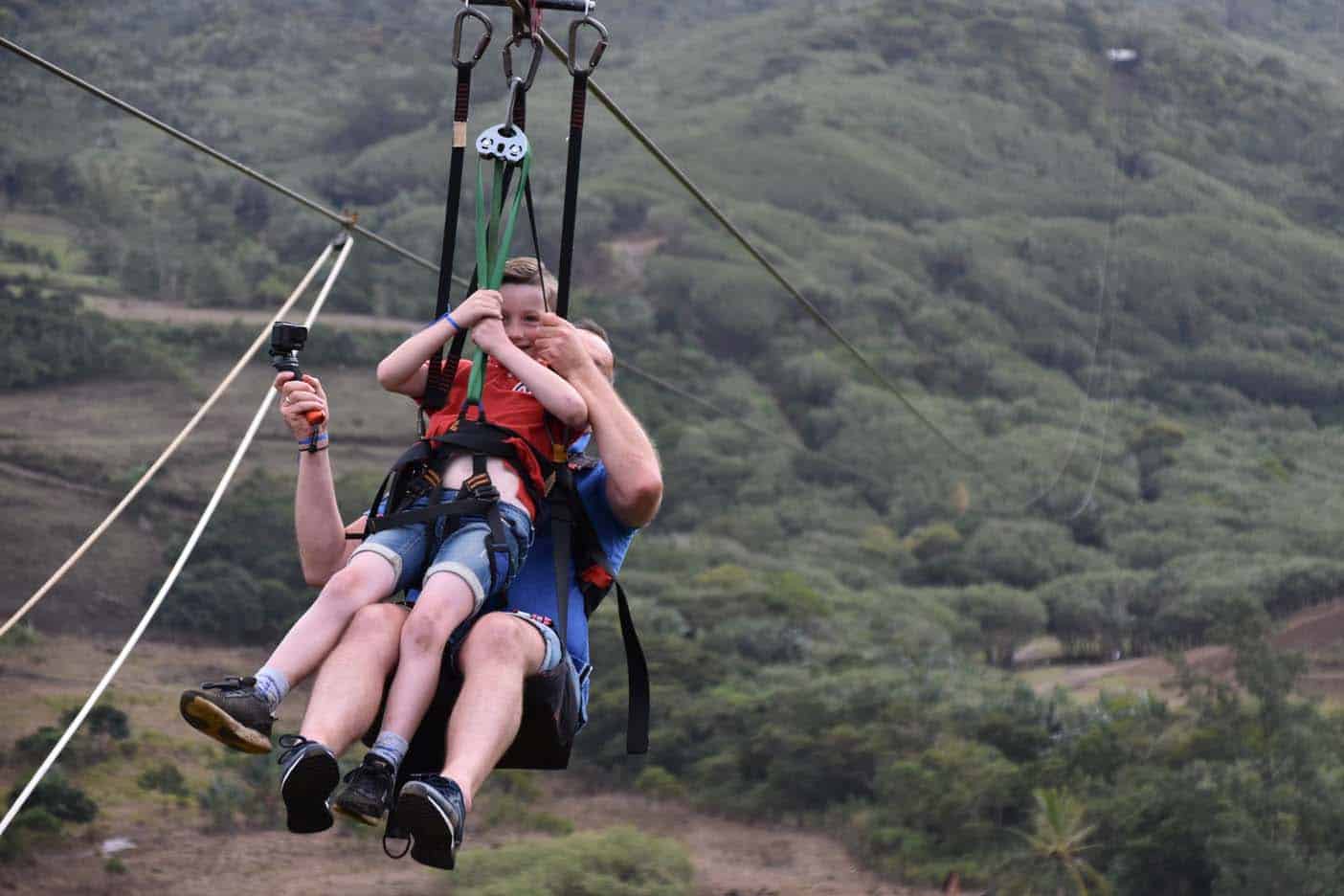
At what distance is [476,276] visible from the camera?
12.5 feet

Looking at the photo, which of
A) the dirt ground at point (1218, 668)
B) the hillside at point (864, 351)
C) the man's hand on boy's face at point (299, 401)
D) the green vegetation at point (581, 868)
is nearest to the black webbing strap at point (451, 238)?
the man's hand on boy's face at point (299, 401)

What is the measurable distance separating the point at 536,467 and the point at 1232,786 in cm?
2774

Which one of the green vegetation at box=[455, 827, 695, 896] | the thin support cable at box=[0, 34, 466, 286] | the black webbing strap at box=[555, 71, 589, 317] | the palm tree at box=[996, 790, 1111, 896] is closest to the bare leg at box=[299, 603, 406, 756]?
the black webbing strap at box=[555, 71, 589, 317]

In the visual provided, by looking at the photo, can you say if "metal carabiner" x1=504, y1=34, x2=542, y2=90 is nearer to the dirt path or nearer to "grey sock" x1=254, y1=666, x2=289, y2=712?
"grey sock" x1=254, y1=666, x2=289, y2=712

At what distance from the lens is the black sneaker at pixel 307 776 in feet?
10.4

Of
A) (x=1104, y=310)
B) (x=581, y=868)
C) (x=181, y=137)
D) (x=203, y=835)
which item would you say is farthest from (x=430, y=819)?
(x=1104, y=310)

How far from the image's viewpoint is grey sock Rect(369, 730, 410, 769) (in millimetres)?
3287

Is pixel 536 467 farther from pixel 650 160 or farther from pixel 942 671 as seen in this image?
pixel 650 160

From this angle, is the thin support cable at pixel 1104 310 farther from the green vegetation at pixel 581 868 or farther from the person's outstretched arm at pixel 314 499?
the person's outstretched arm at pixel 314 499

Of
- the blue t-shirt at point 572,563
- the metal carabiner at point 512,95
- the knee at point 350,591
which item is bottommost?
the blue t-shirt at point 572,563

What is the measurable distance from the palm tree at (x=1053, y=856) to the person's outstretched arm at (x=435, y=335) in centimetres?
2739

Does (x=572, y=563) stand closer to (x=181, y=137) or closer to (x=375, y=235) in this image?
(x=181, y=137)

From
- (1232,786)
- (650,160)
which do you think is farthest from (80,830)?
(650,160)

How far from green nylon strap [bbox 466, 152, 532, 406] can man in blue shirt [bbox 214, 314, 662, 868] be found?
151 mm
